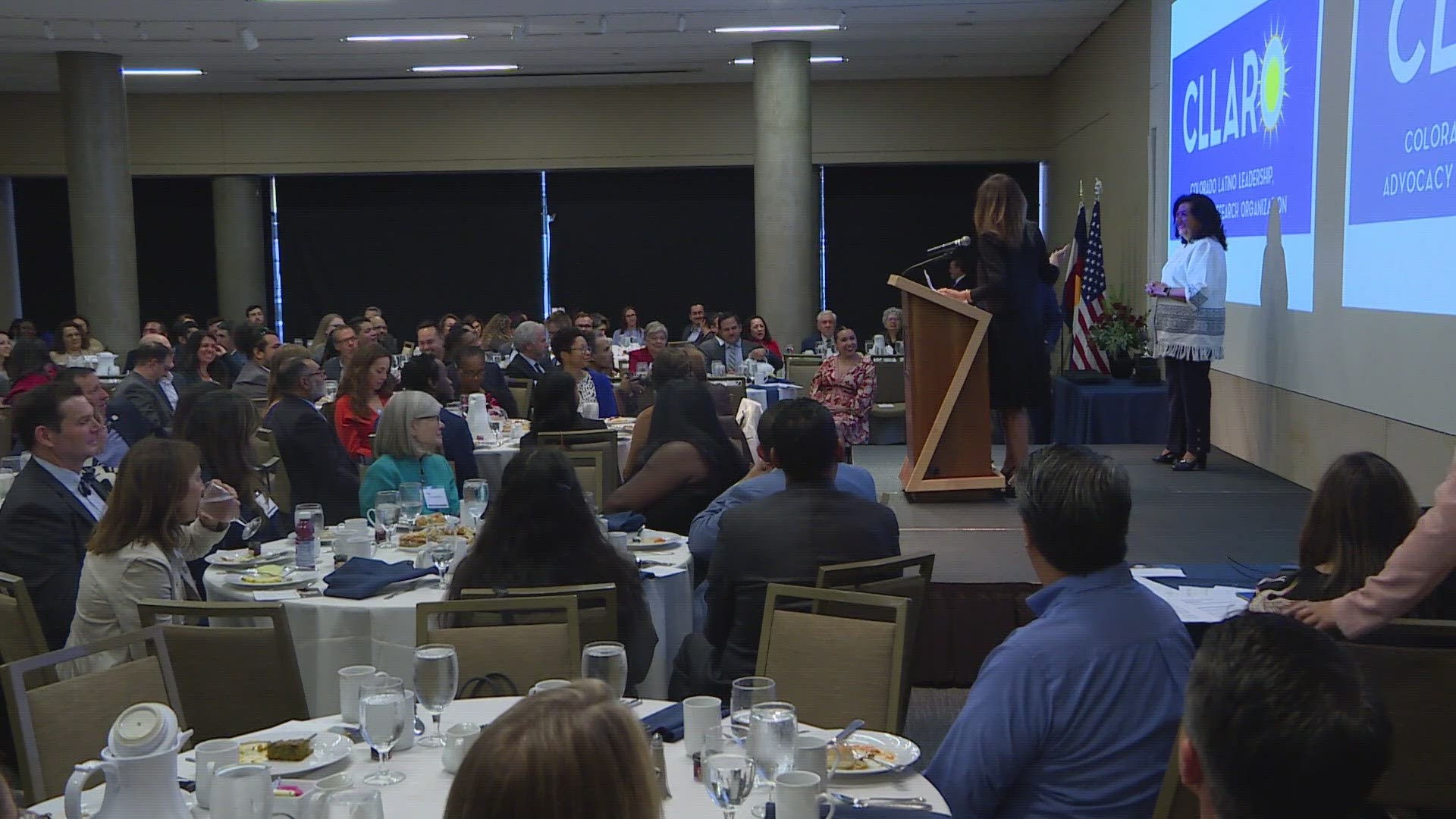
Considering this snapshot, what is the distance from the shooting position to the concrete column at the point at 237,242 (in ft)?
56.1

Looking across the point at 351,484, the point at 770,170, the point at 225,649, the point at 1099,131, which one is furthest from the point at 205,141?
the point at 225,649

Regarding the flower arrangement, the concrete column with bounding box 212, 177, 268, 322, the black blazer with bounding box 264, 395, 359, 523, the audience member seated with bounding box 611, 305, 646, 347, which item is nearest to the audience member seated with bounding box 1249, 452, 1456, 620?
the black blazer with bounding box 264, 395, 359, 523

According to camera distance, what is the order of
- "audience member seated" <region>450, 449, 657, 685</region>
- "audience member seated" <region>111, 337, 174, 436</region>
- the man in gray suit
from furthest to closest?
1. the man in gray suit
2. "audience member seated" <region>111, 337, 174, 436</region>
3. "audience member seated" <region>450, 449, 657, 685</region>

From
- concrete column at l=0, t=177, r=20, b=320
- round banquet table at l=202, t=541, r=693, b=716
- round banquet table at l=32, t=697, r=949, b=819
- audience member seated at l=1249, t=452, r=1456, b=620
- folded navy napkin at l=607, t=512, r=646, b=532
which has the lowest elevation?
round banquet table at l=202, t=541, r=693, b=716

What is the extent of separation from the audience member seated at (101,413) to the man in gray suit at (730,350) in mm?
5614

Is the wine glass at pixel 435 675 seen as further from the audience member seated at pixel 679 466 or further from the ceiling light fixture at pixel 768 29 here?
the ceiling light fixture at pixel 768 29

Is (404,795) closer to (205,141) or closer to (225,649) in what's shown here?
(225,649)

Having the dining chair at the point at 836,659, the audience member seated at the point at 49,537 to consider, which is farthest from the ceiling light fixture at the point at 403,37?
the dining chair at the point at 836,659

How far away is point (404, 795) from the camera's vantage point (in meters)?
2.44

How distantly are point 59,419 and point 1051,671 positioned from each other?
3.51m

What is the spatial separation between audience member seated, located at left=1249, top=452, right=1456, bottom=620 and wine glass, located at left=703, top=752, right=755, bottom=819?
1.77m

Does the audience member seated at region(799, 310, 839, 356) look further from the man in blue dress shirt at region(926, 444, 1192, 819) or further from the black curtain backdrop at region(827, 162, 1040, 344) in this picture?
the man in blue dress shirt at region(926, 444, 1192, 819)

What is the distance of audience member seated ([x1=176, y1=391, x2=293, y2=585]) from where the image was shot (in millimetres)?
4957

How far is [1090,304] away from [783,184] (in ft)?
13.0
